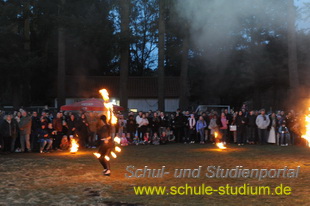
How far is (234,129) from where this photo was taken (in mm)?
20156

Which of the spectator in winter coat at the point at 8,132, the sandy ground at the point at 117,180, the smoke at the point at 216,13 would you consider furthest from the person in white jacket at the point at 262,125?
the spectator in winter coat at the point at 8,132

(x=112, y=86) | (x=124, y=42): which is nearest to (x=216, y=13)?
(x=124, y=42)

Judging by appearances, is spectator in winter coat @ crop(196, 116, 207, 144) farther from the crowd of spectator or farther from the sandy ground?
the sandy ground

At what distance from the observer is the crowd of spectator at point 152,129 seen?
1692cm

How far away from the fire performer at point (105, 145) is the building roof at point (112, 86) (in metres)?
32.6

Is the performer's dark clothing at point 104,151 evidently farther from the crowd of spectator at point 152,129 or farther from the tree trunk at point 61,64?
the tree trunk at point 61,64

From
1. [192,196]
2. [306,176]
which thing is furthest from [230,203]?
[306,176]

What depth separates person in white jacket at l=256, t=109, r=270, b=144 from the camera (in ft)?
64.2

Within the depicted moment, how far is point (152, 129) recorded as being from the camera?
20766mm

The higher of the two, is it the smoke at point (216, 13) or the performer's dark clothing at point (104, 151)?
the smoke at point (216, 13)

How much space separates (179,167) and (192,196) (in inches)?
157

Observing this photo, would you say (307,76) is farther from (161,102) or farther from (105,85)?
(105,85)

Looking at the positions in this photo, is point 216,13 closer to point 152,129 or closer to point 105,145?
point 105,145

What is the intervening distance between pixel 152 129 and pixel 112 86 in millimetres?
24226
